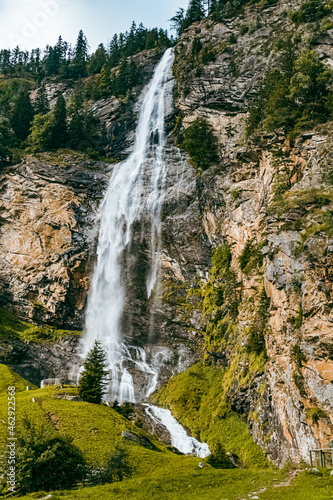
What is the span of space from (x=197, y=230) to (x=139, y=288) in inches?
397

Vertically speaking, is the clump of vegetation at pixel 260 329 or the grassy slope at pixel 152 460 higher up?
the clump of vegetation at pixel 260 329

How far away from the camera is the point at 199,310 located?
4909cm

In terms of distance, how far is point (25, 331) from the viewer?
48.5 meters

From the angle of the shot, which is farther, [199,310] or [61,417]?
[199,310]

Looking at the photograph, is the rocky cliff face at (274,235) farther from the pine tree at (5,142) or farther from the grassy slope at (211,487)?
the pine tree at (5,142)

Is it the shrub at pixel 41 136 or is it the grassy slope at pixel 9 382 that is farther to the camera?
the shrub at pixel 41 136

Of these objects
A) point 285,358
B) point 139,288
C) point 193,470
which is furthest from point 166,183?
point 193,470

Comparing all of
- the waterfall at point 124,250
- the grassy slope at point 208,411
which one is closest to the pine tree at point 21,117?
the waterfall at point 124,250

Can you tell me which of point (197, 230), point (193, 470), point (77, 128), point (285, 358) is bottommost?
point (193, 470)

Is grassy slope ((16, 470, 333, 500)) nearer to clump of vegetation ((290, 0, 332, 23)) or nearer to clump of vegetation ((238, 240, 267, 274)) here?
clump of vegetation ((238, 240, 267, 274))

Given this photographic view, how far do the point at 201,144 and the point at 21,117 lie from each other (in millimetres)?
34594

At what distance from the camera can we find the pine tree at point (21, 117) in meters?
72.4

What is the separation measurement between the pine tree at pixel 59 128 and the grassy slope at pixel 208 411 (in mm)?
42773

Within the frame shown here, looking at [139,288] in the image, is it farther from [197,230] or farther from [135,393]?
[135,393]
